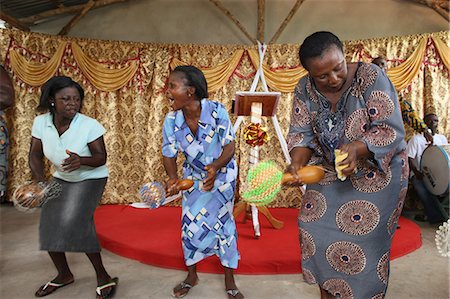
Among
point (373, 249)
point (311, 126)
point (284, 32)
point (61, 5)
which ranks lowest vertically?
point (373, 249)

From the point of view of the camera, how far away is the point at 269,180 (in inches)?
58.8

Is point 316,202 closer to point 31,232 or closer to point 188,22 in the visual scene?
point 31,232

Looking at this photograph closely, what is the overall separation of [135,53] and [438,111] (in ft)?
15.4

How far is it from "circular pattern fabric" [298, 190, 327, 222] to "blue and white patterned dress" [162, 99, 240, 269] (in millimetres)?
922

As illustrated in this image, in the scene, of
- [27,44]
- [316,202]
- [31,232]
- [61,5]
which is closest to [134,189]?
[31,232]

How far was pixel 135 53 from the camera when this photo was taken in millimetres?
6000

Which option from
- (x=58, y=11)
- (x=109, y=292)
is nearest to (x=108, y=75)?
(x=58, y=11)

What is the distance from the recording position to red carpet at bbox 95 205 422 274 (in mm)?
3252

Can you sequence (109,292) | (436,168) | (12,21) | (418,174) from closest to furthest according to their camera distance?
1. (109,292)
2. (436,168)
3. (418,174)
4. (12,21)

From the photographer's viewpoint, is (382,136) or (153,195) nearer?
(382,136)

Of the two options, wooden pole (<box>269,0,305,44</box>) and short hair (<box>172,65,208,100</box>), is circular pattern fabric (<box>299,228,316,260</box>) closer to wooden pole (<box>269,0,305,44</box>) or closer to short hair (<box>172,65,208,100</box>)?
short hair (<box>172,65,208,100</box>)

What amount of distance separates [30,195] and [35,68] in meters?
4.27

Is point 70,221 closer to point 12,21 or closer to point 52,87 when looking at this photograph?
point 52,87

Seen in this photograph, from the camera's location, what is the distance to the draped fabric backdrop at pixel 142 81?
5547mm
